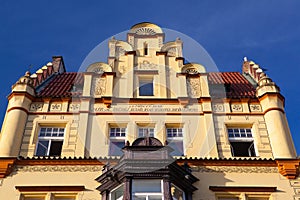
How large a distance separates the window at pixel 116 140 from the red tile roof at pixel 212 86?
127 inches

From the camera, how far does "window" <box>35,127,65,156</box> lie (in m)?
20.7

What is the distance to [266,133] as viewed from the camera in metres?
21.4

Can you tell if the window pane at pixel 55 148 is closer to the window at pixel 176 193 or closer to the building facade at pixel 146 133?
the building facade at pixel 146 133

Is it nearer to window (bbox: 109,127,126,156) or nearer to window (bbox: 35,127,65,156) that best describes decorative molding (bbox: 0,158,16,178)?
window (bbox: 35,127,65,156)

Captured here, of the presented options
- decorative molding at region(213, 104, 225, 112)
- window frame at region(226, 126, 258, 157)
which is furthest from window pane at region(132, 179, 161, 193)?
decorative molding at region(213, 104, 225, 112)

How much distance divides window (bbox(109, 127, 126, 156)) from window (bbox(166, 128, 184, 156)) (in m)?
2.31

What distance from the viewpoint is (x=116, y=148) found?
67.8 feet

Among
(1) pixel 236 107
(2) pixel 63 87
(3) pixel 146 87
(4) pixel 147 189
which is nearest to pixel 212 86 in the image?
(1) pixel 236 107

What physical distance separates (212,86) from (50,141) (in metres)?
9.63

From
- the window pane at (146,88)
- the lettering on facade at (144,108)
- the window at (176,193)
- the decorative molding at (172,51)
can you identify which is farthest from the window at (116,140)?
the decorative molding at (172,51)

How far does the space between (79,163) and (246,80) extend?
12.6 metres

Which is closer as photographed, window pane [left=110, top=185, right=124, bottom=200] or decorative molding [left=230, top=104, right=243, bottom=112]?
window pane [left=110, top=185, right=124, bottom=200]

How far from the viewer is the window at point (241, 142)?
68.5 feet

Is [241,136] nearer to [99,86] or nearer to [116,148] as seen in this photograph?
[116,148]
